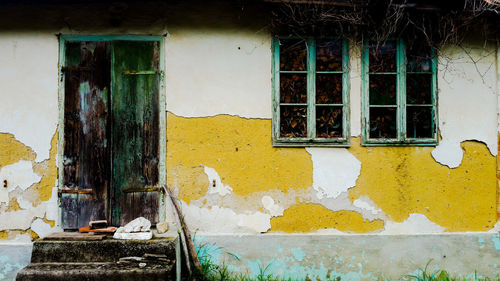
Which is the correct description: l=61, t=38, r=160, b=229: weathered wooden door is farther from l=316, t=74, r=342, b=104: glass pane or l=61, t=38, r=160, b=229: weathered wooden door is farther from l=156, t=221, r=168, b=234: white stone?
l=316, t=74, r=342, b=104: glass pane

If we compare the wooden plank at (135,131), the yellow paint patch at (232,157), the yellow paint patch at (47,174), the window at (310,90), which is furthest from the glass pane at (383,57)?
the yellow paint patch at (47,174)

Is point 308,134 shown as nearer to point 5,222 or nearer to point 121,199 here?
point 121,199

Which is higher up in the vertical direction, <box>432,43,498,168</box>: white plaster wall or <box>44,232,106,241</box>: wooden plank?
<box>432,43,498,168</box>: white plaster wall

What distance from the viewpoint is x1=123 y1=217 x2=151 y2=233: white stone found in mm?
3898

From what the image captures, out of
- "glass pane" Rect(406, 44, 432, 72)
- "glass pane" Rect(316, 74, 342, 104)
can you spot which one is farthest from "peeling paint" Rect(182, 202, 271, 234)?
"glass pane" Rect(406, 44, 432, 72)

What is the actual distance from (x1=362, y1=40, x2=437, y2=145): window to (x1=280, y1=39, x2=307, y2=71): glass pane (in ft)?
2.26

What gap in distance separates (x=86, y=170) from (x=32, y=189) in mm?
640

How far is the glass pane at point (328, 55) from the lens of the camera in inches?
166

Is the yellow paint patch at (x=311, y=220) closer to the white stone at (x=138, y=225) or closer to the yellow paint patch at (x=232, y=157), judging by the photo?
the yellow paint patch at (x=232, y=157)

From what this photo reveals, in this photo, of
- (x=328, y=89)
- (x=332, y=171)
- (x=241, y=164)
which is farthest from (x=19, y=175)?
(x=328, y=89)

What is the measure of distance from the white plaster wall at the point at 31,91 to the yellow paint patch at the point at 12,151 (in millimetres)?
53

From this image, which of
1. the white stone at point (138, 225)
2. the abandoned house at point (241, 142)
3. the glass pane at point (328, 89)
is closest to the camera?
the white stone at point (138, 225)

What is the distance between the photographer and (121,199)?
13.6 feet

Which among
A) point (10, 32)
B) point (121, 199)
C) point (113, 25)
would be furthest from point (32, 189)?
point (113, 25)
